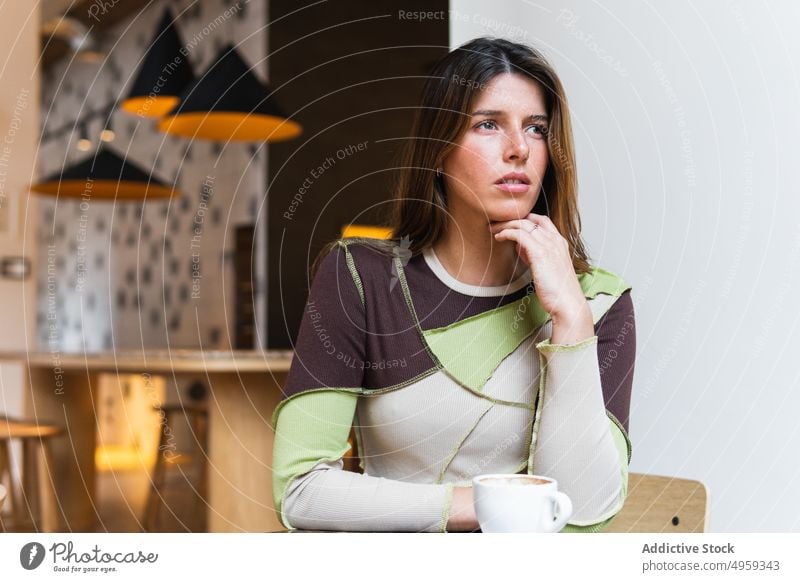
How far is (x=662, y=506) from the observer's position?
76 cm

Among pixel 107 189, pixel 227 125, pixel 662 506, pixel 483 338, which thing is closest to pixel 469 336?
pixel 483 338

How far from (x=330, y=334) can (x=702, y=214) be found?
34 centimetres

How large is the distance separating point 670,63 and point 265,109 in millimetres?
1466

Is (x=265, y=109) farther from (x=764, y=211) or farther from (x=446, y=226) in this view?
(x=764, y=211)

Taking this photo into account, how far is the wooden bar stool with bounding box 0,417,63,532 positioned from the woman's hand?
1739 mm

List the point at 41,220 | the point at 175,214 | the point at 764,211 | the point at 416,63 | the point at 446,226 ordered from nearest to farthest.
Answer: the point at 764,211
the point at 446,226
the point at 416,63
the point at 175,214
the point at 41,220

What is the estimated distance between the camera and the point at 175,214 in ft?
14.1

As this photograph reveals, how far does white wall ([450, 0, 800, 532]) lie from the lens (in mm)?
723

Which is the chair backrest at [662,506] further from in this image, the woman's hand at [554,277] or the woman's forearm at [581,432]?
the woman's hand at [554,277]

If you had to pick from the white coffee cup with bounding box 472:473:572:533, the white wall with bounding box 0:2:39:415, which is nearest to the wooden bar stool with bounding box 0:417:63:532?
the white wall with bounding box 0:2:39:415

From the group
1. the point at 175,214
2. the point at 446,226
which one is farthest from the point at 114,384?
the point at 446,226

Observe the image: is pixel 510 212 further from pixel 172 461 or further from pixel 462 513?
pixel 172 461

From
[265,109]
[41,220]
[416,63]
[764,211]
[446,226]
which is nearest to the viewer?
[764,211]
